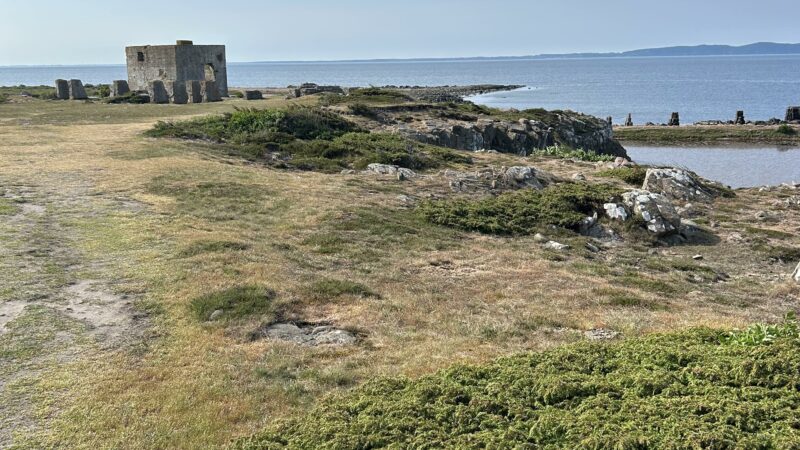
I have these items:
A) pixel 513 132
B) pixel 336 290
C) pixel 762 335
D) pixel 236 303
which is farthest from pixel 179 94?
pixel 762 335

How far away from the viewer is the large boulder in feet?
68.5

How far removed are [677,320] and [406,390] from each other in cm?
505

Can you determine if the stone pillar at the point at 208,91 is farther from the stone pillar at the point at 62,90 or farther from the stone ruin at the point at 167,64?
the stone pillar at the point at 62,90

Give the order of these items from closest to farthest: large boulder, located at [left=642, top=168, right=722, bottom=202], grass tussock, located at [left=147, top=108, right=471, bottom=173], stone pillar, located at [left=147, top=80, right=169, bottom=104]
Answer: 1. large boulder, located at [left=642, top=168, right=722, bottom=202]
2. grass tussock, located at [left=147, top=108, right=471, bottom=173]
3. stone pillar, located at [left=147, top=80, right=169, bottom=104]

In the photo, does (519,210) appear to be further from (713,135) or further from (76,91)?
(713,135)

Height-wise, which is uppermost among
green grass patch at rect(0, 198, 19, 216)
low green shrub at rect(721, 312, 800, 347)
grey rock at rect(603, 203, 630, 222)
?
green grass patch at rect(0, 198, 19, 216)

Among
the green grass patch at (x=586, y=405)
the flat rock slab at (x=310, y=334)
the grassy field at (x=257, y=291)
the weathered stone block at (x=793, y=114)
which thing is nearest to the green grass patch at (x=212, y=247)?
the grassy field at (x=257, y=291)

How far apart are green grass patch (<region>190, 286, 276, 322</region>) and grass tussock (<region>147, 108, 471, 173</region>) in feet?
41.4

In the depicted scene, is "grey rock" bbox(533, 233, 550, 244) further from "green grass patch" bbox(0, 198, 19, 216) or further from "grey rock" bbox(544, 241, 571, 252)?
"green grass patch" bbox(0, 198, 19, 216)

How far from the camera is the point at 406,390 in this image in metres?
5.59

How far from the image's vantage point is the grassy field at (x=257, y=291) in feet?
21.1

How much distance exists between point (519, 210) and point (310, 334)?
9.33 meters

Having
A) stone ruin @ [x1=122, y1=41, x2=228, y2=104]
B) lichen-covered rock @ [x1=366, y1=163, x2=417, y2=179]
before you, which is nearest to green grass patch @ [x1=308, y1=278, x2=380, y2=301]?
lichen-covered rock @ [x1=366, y1=163, x2=417, y2=179]

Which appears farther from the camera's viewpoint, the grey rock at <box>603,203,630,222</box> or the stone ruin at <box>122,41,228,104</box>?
the stone ruin at <box>122,41,228,104</box>
